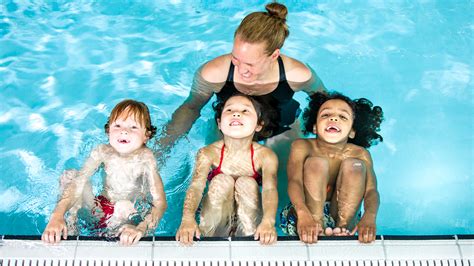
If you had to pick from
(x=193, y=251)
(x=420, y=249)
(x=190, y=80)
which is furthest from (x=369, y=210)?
(x=190, y=80)

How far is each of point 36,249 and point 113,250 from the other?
446 mm

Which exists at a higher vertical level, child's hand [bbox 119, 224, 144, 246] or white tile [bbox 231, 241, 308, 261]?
child's hand [bbox 119, 224, 144, 246]

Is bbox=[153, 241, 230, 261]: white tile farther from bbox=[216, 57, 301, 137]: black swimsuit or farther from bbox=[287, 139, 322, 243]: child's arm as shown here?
bbox=[216, 57, 301, 137]: black swimsuit

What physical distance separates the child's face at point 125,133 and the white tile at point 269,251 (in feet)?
3.51

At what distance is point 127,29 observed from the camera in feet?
19.8

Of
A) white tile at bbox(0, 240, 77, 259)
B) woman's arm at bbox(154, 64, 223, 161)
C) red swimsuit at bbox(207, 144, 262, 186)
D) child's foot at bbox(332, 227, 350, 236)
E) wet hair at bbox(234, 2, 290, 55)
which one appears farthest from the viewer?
woman's arm at bbox(154, 64, 223, 161)

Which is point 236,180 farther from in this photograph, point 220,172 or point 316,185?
point 316,185

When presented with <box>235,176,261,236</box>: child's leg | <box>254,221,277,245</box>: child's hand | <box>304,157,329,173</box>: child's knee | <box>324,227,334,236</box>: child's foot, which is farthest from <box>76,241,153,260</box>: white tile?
<box>304,157,329,173</box>: child's knee

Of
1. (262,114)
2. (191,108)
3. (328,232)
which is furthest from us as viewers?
(191,108)

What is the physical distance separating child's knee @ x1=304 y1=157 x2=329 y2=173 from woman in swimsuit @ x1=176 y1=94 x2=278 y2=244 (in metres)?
0.24

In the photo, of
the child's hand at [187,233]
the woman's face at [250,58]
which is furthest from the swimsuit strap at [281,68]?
the child's hand at [187,233]

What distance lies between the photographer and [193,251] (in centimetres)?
312

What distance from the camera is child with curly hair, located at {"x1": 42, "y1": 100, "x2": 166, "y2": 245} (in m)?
3.69

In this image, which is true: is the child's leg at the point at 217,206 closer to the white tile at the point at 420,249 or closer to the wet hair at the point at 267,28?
the wet hair at the point at 267,28
